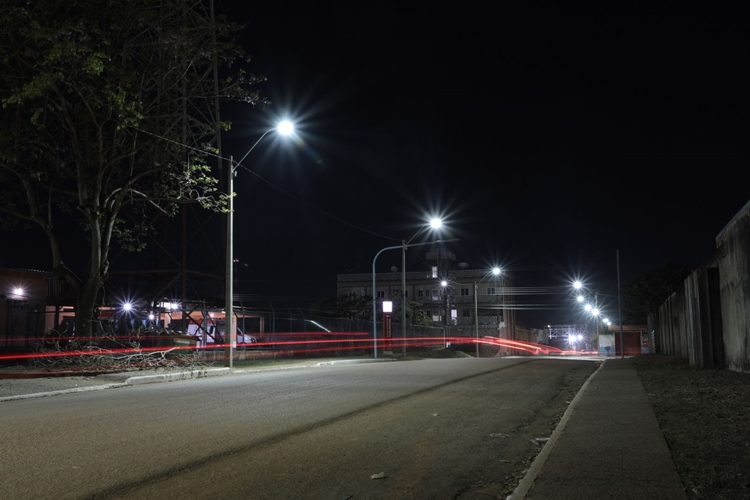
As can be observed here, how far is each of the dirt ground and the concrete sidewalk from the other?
0.17 m

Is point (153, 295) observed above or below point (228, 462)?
above

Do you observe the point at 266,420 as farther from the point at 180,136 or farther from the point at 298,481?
the point at 180,136

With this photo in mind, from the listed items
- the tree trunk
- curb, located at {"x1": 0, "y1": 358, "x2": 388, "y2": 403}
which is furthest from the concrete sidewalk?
the tree trunk

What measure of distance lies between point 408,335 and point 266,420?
46.5 metres

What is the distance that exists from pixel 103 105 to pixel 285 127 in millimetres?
5694

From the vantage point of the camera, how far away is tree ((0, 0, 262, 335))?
18547mm

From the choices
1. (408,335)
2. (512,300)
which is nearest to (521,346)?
(512,300)

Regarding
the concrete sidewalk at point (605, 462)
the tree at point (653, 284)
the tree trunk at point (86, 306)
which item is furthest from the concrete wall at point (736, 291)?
the tree at point (653, 284)

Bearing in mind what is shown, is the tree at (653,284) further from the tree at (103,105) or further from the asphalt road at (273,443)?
the asphalt road at (273,443)

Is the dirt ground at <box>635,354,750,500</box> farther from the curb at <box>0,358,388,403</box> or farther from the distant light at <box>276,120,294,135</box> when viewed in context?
the distant light at <box>276,120,294,135</box>

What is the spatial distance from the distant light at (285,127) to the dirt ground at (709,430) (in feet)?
44.2

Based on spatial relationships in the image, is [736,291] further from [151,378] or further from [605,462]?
[151,378]

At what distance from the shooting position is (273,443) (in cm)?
752

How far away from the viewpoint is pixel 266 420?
9195 millimetres
